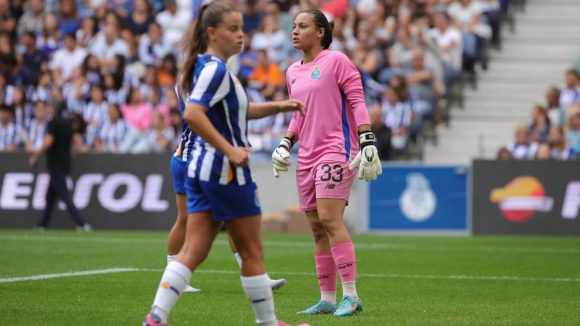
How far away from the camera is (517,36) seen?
23.7 meters

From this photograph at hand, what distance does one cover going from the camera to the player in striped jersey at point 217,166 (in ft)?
19.9

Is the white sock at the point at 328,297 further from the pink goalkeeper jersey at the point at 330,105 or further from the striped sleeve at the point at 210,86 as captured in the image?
the striped sleeve at the point at 210,86

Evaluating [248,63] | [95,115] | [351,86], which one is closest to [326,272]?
[351,86]

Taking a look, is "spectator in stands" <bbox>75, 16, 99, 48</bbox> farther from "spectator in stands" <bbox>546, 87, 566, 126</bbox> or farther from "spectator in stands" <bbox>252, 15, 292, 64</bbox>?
"spectator in stands" <bbox>546, 87, 566, 126</bbox>

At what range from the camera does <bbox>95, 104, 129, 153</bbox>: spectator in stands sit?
828 inches

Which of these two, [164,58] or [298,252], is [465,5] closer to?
[164,58]

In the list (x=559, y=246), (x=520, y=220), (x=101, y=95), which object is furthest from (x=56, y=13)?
(x=559, y=246)

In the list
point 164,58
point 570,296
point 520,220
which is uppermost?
point 164,58

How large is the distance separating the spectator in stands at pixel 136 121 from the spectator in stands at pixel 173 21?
266 centimetres

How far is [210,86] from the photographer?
6.06 meters

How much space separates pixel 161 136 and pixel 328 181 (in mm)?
12767

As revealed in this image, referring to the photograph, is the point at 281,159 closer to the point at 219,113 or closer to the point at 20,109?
the point at 219,113

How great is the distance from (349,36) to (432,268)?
10544mm

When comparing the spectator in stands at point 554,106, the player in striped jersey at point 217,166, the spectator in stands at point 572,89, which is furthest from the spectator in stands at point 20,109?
the player in striped jersey at point 217,166
